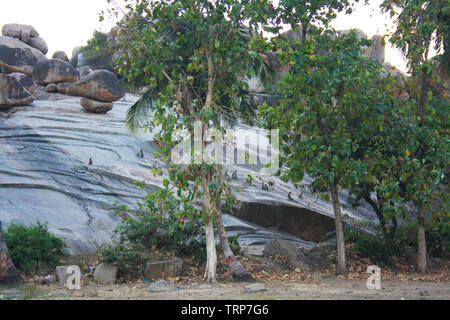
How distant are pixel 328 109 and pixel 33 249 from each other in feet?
22.8

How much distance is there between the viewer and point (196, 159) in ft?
28.5

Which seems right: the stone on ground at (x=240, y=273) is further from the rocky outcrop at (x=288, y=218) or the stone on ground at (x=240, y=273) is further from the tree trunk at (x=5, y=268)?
the rocky outcrop at (x=288, y=218)

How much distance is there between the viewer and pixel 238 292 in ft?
23.9

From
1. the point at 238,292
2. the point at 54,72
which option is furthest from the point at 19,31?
the point at 238,292

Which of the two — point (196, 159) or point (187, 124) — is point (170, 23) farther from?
point (196, 159)

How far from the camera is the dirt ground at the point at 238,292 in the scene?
6.63 meters

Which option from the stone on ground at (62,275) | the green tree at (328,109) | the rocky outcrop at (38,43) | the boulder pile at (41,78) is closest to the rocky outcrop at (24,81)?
the boulder pile at (41,78)

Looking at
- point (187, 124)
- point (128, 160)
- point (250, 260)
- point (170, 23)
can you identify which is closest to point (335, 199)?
point (250, 260)

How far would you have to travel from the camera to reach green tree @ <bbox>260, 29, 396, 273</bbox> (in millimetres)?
9672

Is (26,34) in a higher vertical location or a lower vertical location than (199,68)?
higher

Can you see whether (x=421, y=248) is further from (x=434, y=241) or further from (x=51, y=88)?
(x=51, y=88)

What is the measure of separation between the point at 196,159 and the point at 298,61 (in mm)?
3412

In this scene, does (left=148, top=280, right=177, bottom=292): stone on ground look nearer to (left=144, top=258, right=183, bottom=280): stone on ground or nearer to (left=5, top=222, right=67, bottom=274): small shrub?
(left=144, top=258, right=183, bottom=280): stone on ground

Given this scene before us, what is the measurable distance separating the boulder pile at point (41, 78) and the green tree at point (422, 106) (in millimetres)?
11697
